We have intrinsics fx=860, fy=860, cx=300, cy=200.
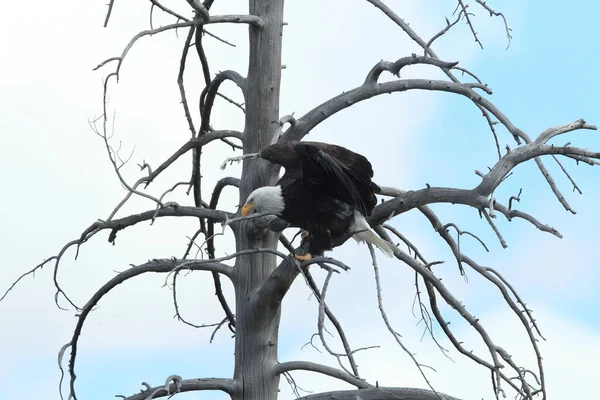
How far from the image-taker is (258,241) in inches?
246

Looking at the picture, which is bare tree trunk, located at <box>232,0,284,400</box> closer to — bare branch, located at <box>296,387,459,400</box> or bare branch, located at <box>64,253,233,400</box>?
bare branch, located at <box>64,253,233,400</box>

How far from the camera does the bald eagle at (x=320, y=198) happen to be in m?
5.27

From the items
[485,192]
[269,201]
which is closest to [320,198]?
[269,201]

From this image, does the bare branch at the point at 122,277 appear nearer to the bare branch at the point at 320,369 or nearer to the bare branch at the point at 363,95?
the bare branch at the point at 320,369

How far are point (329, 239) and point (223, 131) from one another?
64.3 inches

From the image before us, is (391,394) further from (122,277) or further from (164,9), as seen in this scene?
(164,9)

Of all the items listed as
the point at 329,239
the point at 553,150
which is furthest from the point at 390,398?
the point at 553,150

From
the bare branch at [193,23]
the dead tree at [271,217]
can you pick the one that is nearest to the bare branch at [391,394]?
the dead tree at [271,217]

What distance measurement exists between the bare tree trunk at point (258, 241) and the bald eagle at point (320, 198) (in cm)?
59

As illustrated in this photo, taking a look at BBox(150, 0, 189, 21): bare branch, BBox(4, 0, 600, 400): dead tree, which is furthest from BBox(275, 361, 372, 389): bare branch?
BBox(150, 0, 189, 21): bare branch

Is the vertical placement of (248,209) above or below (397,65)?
below

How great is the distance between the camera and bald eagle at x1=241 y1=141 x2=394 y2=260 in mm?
5270

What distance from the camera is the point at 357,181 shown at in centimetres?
526

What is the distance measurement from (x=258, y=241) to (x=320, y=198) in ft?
3.01
